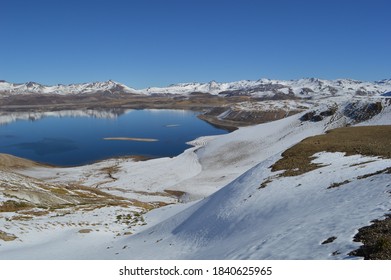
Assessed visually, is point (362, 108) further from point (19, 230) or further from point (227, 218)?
point (19, 230)

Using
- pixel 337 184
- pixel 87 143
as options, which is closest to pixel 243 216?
pixel 337 184

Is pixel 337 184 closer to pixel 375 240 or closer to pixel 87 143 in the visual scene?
pixel 375 240

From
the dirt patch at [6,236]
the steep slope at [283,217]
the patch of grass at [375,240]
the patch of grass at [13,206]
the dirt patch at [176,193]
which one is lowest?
the dirt patch at [176,193]

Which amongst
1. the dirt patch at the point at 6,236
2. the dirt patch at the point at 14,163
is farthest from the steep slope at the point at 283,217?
the dirt patch at the point at 14,163

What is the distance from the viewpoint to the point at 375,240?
11844mm

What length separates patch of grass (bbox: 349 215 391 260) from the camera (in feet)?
36.3

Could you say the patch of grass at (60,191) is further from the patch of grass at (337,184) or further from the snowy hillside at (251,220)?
the patch of grass at (337,184)

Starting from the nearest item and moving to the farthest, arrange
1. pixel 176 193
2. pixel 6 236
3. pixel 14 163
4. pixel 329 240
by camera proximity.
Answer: pixel 329 240 → pixel 6 236 → pixel 176 193 → pixel 14 163

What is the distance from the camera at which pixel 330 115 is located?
4641 inches

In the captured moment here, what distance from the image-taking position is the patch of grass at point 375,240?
436 inches

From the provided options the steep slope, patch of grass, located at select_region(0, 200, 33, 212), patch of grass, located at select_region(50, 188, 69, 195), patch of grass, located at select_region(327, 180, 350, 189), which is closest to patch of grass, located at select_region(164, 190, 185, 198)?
patch of grass, located at select_region(50, 188, 69, 195)

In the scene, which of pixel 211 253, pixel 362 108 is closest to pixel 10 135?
pixel 362 108

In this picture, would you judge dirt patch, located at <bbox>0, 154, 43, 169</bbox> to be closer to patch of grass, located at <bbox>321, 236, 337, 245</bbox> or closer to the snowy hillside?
the snowy hillside
